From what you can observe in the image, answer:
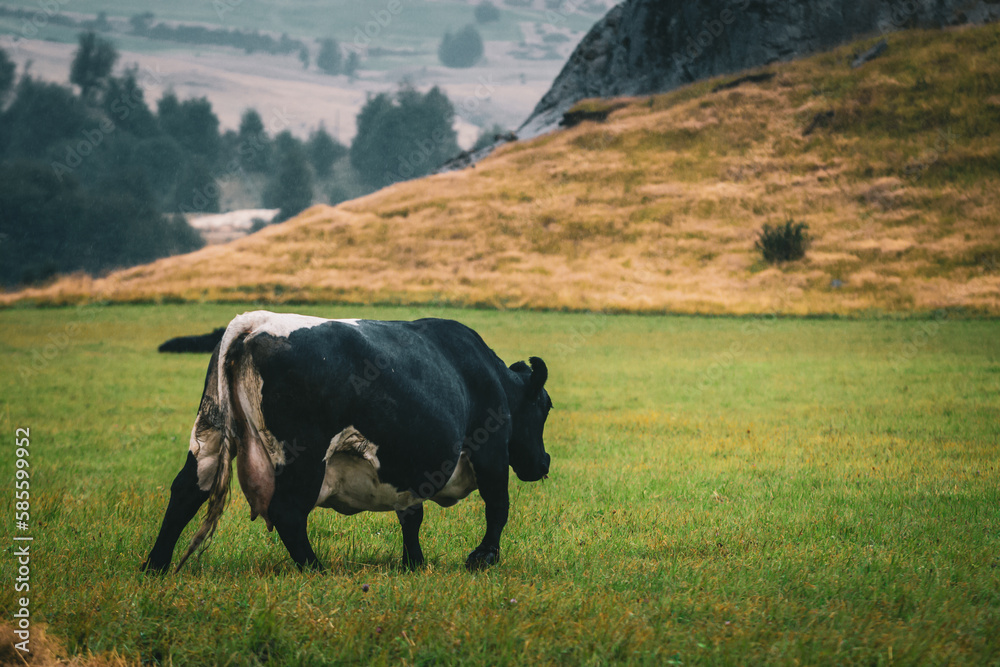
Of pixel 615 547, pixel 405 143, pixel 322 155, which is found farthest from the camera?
pixel 322 155

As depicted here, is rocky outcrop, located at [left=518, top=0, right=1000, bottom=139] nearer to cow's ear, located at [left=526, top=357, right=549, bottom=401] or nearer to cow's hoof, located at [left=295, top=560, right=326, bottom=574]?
cow's ear, located at [left=526, top=357, right=549, bottom=401]

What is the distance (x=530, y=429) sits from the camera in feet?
24.6

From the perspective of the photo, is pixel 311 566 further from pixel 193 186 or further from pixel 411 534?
pixel 193 186

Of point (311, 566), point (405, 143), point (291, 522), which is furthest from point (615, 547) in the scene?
point (405, 143)

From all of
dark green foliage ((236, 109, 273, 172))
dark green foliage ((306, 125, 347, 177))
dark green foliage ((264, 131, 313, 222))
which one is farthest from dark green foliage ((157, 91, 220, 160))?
dark green foliage ((306, 125, 347, 177))

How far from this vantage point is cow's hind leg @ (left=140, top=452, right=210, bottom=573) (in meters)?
5.89

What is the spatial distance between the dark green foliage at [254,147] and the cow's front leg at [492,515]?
146 meters

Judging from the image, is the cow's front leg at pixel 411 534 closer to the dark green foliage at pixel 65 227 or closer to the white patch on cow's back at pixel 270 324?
the white patch on cow's back at pixel 270 324

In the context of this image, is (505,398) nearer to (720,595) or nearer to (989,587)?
(720,595)

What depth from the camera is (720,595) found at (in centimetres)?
563

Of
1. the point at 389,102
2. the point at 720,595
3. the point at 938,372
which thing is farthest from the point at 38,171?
the point at 720,595

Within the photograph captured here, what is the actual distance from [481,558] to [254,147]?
481 feet

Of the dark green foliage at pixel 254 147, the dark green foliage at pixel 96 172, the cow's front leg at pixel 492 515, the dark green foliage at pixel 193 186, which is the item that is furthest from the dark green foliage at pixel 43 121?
the cow's front leg at pixel 492 515

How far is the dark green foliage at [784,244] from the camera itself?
49.1 m
